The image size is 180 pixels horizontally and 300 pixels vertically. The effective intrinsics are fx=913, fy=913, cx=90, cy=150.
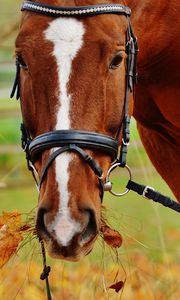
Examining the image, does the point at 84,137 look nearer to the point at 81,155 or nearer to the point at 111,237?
the point at 81,155

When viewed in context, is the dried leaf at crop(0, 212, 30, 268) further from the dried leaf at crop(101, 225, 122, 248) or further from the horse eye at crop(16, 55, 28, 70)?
the horse eye at crop(16, 55, 28, 70)

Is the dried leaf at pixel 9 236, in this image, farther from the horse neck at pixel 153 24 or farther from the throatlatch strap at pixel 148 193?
the horse neck at pixel 153 24

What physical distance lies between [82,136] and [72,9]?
445 mm

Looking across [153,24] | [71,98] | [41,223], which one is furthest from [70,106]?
[153,24]

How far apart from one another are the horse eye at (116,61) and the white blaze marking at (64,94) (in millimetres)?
156

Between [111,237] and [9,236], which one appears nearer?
[111,237]

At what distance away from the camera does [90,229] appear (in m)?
2.92

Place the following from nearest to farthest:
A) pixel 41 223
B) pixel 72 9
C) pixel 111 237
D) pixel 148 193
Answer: pixel 41 223 → pixel 72 9 → pixel 111 237 → pixel 148 193

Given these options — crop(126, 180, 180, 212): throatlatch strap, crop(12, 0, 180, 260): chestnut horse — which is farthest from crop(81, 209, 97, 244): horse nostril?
crop(126, 180, 180, 212): throatlatch strap

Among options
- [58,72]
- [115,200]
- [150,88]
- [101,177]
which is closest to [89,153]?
[101,177]

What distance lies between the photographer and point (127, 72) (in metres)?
3.25

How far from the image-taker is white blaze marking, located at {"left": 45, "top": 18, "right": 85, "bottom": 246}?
2.86m

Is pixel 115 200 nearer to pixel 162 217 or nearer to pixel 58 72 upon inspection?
pixel 162 217

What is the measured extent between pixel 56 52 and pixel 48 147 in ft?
1.03
